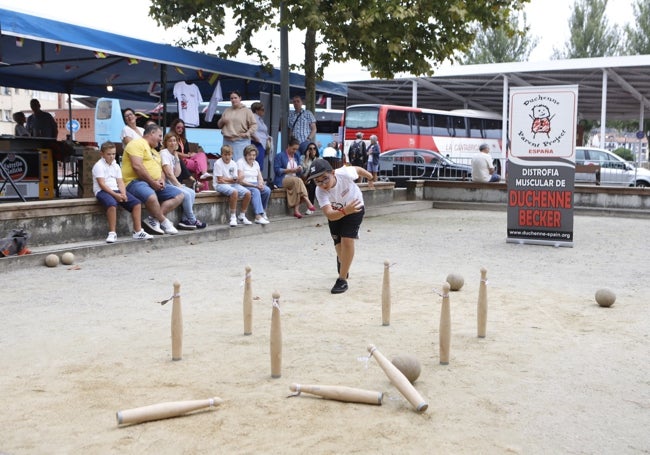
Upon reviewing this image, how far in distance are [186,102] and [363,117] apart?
18.3 meters

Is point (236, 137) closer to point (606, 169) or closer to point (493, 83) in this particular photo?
point (606, 169)

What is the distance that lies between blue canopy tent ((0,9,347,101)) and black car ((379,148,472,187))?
19.7 feet

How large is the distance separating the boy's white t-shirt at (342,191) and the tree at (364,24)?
25.3 feet

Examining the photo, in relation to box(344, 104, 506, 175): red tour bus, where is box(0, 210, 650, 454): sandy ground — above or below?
below

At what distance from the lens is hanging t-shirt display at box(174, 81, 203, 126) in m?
16.8

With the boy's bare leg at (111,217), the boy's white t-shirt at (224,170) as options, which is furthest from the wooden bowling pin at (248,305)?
the boy's white t-shirt at (224,170)

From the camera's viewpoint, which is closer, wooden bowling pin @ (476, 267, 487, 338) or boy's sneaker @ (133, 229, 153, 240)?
wooden bowling pin @ (476, 267, 487, 338)

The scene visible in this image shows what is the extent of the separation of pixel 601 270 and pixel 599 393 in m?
5.97

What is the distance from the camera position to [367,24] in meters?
15.9

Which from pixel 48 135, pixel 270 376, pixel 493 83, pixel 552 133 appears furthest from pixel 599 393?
pixel 493 83

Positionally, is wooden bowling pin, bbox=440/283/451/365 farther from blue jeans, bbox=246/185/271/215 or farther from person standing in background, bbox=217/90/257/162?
person standing in background, bbox=217/90/257/162

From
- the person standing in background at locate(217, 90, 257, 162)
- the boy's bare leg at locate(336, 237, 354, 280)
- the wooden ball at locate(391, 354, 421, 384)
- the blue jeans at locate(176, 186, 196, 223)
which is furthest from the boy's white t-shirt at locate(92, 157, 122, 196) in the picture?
the wooden ball at locate(391, 354, 421, 384)

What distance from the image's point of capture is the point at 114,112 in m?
26.1

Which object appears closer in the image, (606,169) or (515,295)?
(515,295)
